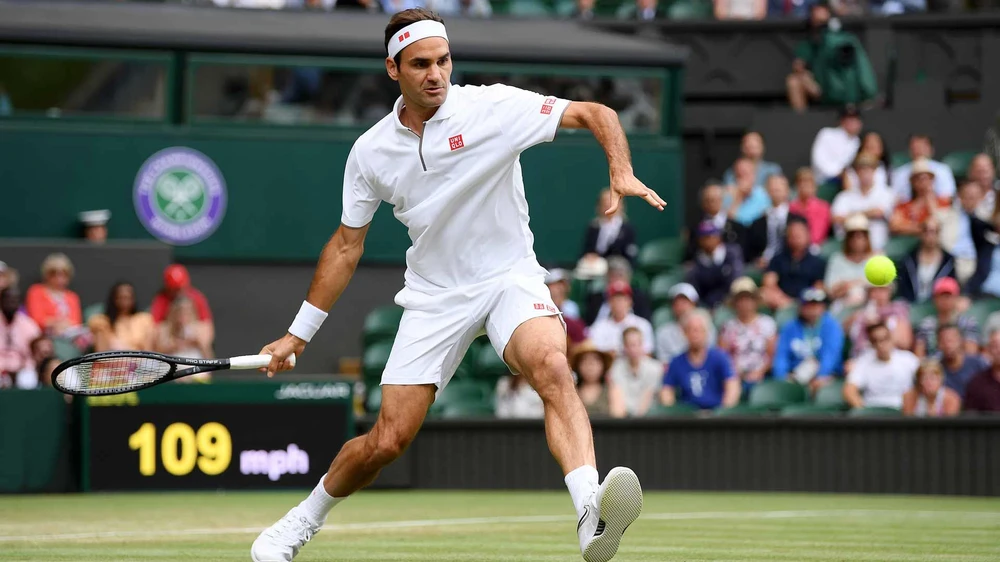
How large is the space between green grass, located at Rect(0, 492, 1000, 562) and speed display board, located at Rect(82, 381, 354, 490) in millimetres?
254

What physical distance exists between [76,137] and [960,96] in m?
9.18

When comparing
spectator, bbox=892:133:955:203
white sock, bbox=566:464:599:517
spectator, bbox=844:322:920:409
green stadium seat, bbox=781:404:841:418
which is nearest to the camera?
white sock, bbox=566:464:599:517

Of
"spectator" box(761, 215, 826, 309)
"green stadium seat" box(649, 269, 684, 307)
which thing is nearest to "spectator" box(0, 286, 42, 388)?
"green stadium seat" box(649, 269, 684, 307)

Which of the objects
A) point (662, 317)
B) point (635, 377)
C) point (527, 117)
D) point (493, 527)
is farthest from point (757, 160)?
A: point (527, 117)

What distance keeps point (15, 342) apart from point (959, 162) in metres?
9.15

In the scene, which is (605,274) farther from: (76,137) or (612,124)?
(612,124)

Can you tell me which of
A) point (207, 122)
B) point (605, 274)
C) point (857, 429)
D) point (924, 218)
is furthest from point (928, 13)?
point (207, 122)

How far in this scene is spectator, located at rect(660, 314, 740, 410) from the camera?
12883 millimetres

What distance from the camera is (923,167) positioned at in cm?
1472

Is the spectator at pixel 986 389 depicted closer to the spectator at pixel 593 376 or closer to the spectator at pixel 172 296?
the spectator at pixel 593 376

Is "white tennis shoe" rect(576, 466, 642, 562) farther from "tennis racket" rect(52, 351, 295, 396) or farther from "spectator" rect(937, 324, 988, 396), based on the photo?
"spectator" rect(937, 324, 988, 396)

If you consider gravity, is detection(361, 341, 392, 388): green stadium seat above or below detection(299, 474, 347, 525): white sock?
above

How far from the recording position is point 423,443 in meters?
12.9

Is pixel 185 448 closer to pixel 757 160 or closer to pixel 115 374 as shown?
pixel 115 374
